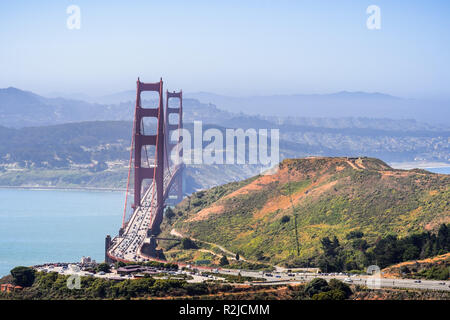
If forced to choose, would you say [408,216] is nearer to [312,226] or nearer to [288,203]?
[312,226]

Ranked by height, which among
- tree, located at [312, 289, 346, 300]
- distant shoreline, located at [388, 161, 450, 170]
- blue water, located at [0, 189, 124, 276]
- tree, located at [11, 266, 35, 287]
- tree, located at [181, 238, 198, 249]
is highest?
tree, located at [312, 289, 346, 300]

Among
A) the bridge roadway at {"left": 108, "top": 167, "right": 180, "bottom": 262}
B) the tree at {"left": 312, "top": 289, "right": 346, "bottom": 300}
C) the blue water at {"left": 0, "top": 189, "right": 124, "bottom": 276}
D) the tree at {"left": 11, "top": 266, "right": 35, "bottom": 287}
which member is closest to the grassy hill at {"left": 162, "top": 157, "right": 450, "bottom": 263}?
the bridge roadway at {"left": 108, "top": 167, "right": 180, "bottom": 262}

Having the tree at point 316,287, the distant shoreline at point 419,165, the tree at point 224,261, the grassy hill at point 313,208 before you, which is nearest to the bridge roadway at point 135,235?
the grassy hill at point 313,208

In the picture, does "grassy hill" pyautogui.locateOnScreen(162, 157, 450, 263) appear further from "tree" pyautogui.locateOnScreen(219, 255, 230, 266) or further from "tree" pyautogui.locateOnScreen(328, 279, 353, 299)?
"tree" pyautogui.locateOnScreen(328, 279, 353, 299)

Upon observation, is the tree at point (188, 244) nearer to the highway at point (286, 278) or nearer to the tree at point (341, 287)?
the highway at point (286, 278)

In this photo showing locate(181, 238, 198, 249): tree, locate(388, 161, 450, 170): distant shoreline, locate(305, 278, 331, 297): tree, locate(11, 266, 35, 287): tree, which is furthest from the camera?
locate(388, 161, 450, 170): distant shoreline

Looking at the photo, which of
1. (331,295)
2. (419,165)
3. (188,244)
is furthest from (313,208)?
(419,165)
